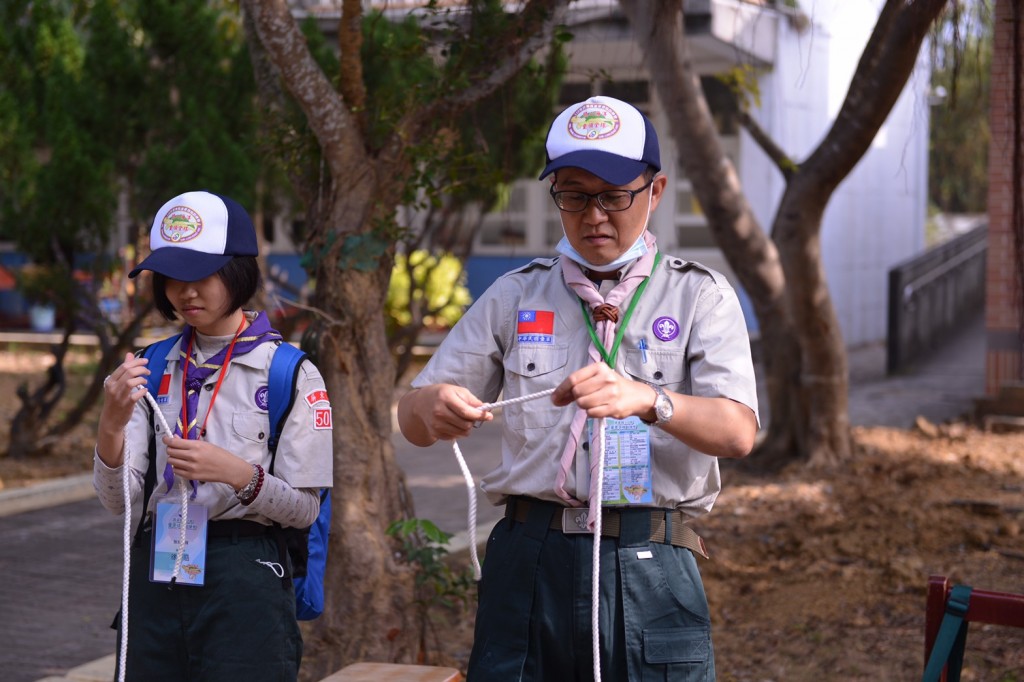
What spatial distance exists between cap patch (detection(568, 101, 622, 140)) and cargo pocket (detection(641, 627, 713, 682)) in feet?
3.48

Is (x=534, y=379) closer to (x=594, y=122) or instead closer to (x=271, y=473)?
(x=594, y=122)

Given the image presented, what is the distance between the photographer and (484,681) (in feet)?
8.82

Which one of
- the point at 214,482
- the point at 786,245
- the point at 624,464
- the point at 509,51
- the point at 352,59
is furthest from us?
the point at 786,245

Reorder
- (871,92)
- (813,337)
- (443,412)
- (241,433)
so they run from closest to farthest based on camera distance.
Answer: (443,412) < (241,433) < (871,92) < (813,337)

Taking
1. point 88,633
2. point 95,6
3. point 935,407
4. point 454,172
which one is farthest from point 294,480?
point 935,407

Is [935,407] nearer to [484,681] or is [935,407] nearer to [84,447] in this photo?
[84,447]

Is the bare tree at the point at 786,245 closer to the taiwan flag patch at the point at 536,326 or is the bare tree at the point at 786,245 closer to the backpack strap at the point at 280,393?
the backpack strap at the point at 280,393

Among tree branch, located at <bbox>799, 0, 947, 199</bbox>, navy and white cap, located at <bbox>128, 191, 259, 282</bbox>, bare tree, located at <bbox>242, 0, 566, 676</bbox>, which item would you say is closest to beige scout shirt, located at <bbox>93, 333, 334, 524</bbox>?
navy and white cap, located at <bbox>128, 191, 259, 282</bbox>

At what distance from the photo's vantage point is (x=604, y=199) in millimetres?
2596

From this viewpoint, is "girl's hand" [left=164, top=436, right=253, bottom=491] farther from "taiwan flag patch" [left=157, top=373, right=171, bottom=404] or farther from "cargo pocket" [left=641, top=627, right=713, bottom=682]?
"cargo pocket" [left=641, top=627, right=713, bottom=682]

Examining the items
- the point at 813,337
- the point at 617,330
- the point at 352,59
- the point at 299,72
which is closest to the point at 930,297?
the point at 813,337

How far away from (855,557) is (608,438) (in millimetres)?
4320

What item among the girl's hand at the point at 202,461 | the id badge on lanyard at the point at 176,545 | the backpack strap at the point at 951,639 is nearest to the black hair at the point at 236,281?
the girl's hand at the point at 202,461

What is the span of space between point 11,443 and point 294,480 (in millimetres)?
7495
